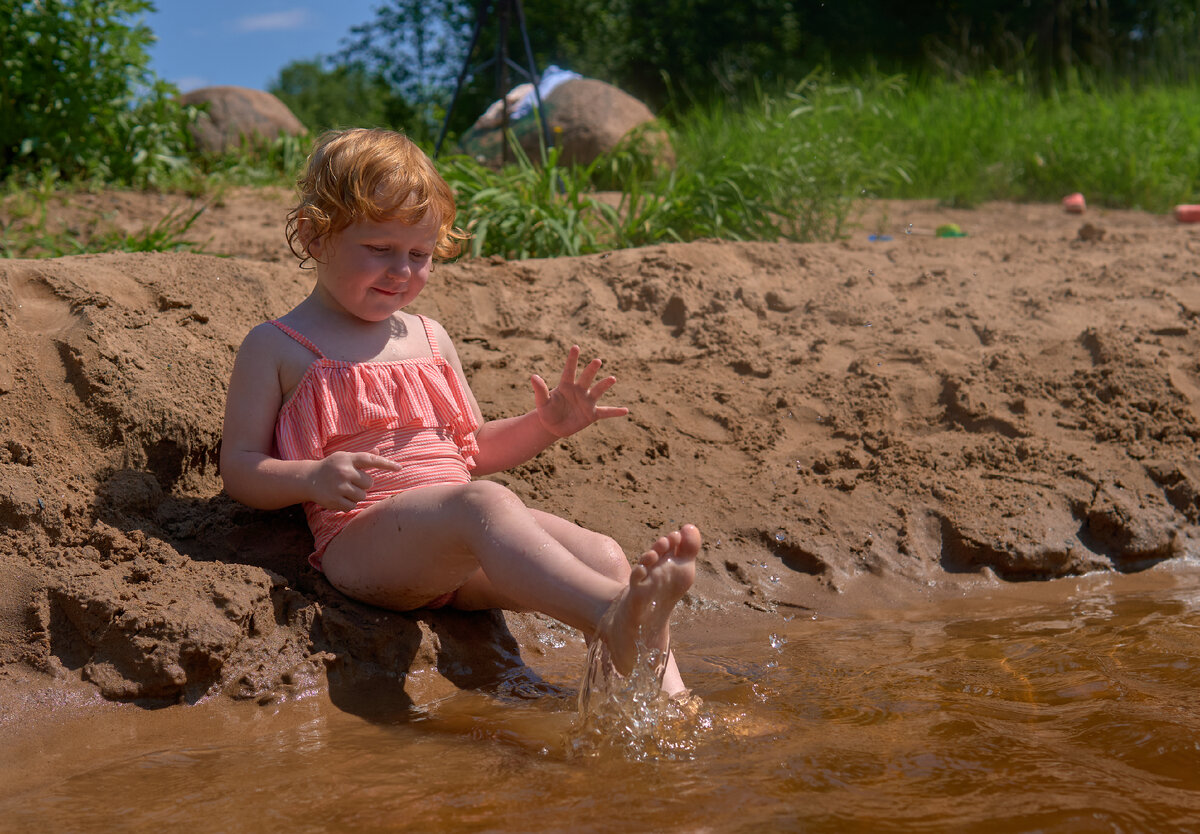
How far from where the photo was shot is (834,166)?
5941mm

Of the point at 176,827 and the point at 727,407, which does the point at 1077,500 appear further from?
the point at 176,827

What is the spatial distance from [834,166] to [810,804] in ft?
15.6

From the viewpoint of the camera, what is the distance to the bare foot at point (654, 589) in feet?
6.55

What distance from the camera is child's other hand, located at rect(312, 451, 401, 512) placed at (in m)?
2.26

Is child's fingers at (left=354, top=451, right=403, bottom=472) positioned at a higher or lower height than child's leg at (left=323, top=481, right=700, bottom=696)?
higher

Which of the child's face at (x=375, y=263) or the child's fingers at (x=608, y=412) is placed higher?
the child's face at (x=375, y=263)

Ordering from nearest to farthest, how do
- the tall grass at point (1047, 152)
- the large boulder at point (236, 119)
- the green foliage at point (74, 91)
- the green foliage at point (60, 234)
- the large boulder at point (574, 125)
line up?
the green foliage at point (60, 234)
the green foliage at point (74, 91)
the tall grass at point (1047, 152)
the large boulder at point (574, 125)
the large boulder at point (236, 119)

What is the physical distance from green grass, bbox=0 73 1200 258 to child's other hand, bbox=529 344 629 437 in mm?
2268

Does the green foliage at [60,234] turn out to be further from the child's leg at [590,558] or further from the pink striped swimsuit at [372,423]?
the child's leg at [590,558]

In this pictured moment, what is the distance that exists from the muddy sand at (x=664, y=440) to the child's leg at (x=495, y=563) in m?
0.13

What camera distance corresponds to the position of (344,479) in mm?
2260

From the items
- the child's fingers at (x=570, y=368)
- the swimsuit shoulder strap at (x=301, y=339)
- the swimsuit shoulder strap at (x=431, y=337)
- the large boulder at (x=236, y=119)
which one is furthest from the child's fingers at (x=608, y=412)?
the large boulder at (x=236, y=119)

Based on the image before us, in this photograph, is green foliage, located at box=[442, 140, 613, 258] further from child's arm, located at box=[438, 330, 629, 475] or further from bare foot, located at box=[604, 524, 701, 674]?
bare foot, located at box=[604, 524, 701, 674]

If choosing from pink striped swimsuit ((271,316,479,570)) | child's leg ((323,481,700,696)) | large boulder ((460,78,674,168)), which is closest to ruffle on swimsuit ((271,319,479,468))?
pink striped swimsuit ((271,316,479,570))
